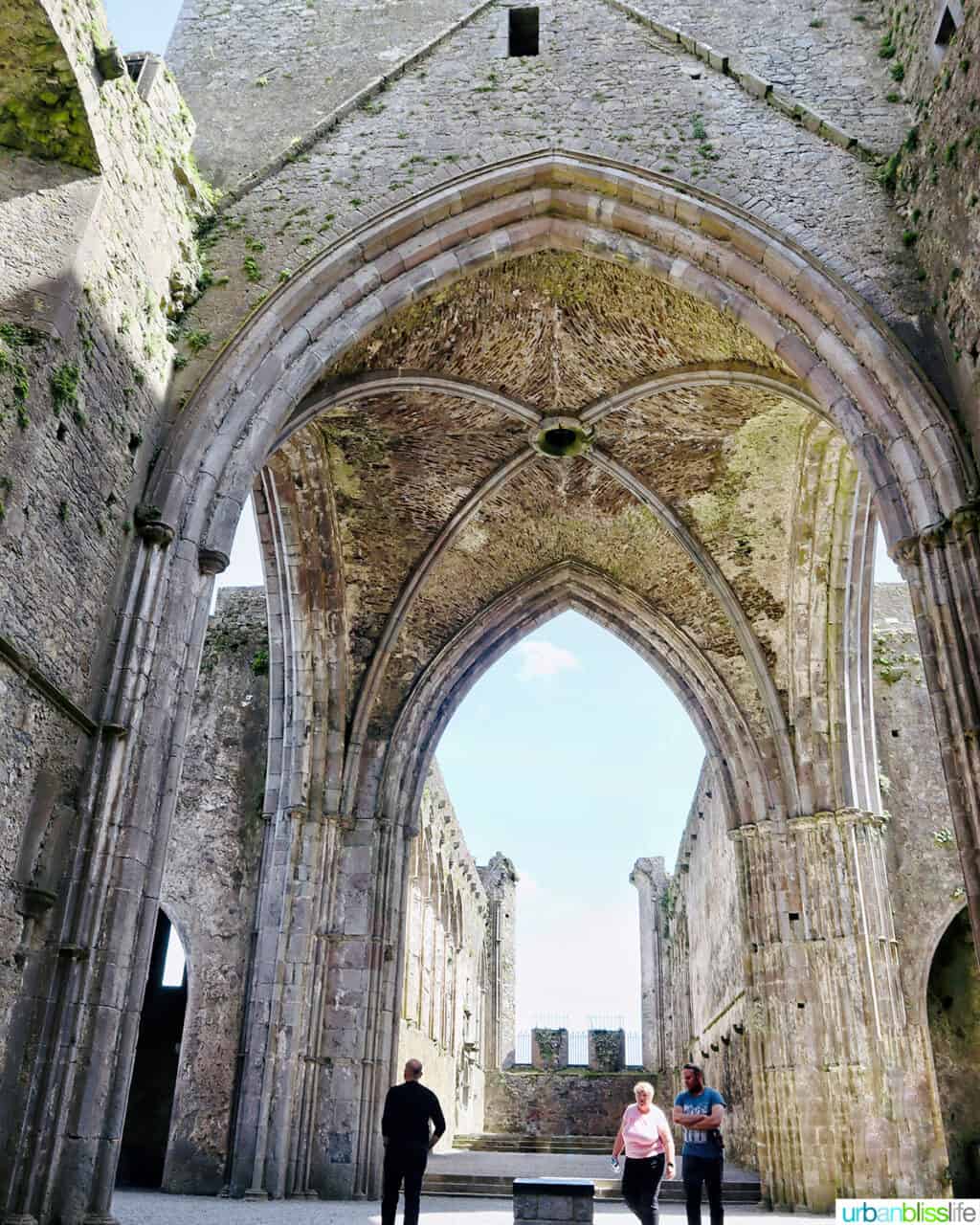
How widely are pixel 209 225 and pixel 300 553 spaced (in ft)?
13.7

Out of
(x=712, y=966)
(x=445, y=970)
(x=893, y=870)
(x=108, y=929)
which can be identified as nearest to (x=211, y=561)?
(x=108, y=929)

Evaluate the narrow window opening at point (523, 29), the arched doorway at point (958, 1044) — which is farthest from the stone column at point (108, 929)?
the arched doorway at point (958, 1044)

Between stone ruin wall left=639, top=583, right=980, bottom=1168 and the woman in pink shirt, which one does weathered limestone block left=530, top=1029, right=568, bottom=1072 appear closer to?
stone ruin wall left=639, top=583, right=980, bottom=1168

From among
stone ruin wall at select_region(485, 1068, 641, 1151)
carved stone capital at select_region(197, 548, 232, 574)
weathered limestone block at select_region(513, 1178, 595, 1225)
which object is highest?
carved stone capital at select_region(197, 548, 232, 574)

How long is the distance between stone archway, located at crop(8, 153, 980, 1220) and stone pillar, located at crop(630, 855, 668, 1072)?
13.0m

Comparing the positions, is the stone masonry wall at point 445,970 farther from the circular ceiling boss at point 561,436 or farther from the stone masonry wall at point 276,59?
the stone masonry wall at point 276,59

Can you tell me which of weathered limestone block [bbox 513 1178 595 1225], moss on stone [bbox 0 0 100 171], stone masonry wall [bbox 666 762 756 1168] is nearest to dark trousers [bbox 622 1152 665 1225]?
weathered limestone block [bbox 513 1178 595 1225]

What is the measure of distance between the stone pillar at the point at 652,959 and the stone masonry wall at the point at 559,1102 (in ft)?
2.58

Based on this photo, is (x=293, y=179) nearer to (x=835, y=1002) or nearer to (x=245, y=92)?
(x=245, y=92)

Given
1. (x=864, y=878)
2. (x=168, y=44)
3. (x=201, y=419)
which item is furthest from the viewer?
(x=864, y=878)

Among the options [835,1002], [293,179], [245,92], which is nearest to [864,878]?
[835,1002]

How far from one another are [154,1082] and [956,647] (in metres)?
10.0

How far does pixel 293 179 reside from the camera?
26.4 ft

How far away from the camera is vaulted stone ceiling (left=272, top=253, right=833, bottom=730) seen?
912 centimetres
